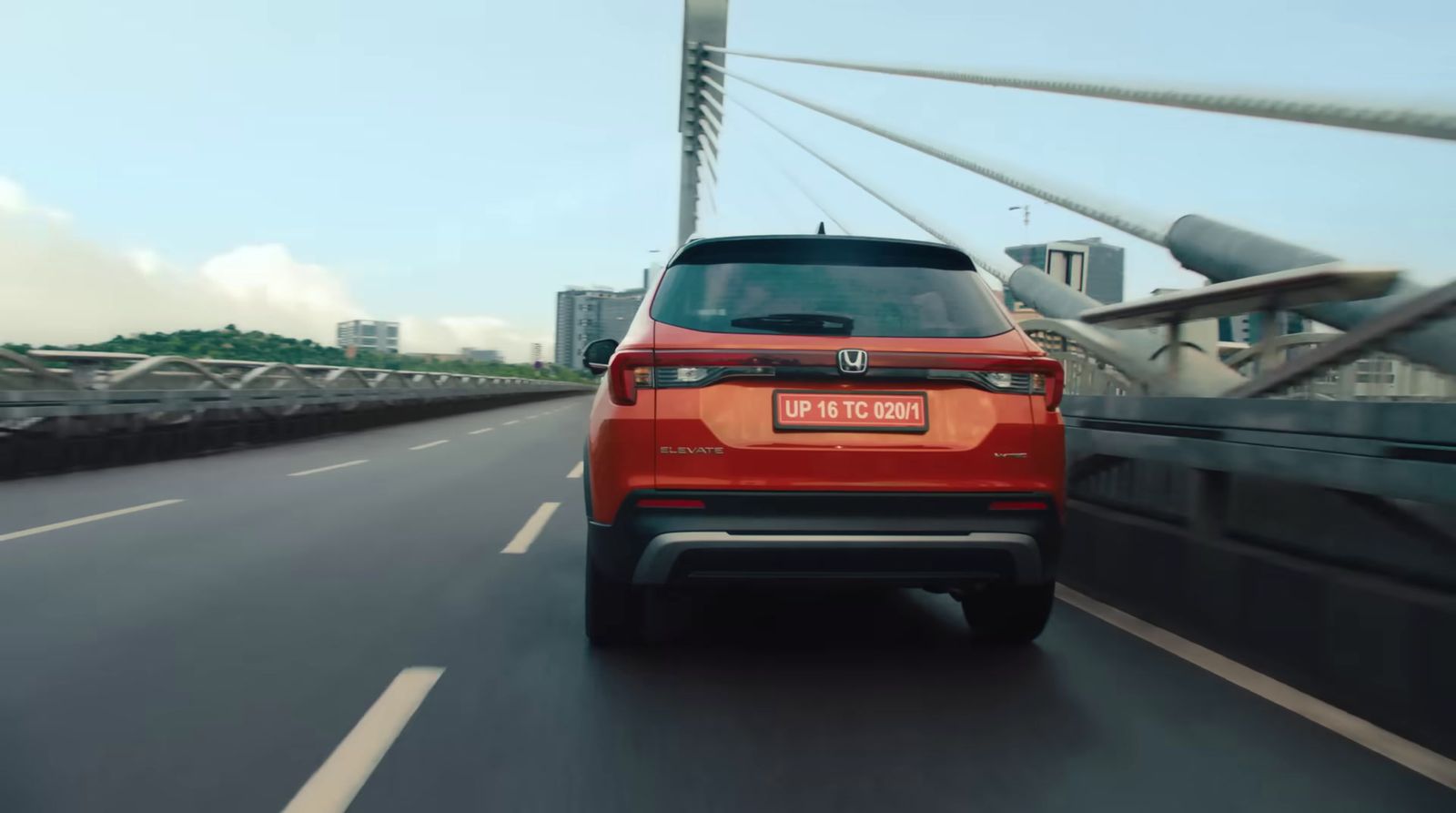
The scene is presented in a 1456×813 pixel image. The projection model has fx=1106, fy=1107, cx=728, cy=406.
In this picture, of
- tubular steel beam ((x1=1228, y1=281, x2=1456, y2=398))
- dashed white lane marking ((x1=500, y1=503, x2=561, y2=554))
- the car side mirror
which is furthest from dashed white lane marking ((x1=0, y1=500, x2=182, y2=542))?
tubular steel beam ((x1=1228, y1=281, x2=1456, y2=398))

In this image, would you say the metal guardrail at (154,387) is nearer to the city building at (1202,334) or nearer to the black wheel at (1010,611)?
the black wheel at (1010,611)

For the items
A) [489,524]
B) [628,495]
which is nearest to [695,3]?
[489,524]

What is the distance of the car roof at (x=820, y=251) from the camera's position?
3969 millimetres

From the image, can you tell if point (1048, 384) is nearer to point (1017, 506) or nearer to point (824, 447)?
point (1017, 506)

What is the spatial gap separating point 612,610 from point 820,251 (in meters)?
1.52

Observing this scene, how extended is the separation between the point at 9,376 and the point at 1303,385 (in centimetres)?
1191

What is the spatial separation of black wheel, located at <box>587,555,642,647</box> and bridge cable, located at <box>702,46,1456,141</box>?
726 cm

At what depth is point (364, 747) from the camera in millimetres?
3068

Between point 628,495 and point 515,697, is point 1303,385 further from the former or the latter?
point 515,697

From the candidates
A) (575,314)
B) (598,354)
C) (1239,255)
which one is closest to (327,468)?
(598,354)

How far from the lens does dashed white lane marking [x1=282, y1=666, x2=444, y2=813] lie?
267cm

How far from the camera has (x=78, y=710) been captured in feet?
11.1

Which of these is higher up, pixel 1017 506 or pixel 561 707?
pixel 1017 506

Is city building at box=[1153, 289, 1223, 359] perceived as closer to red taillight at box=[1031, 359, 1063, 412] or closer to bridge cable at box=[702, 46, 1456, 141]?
bridge cable at box=[702, 46, 1456, 141]
